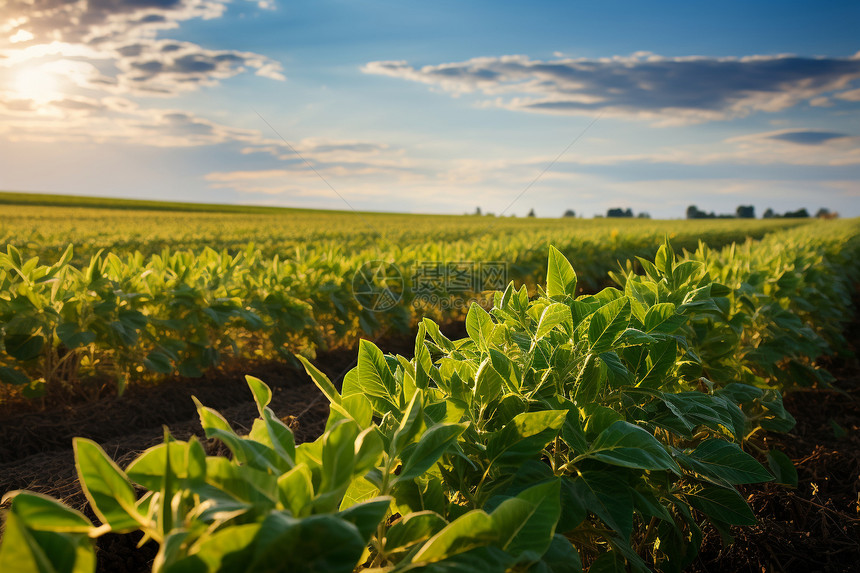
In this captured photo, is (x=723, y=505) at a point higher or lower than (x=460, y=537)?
lower

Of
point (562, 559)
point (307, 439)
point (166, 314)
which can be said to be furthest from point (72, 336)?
point (562, 559)

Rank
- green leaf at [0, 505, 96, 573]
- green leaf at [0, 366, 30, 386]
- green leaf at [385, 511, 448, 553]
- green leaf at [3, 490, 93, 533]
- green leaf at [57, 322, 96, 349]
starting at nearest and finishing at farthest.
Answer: green leaf at [0, 505, 96, 573]
green leaf at [3, 490, 93, 533]
green leaf at [385, 511, 448, 553]
green leaf at [57, 322, 96, 349]
green leaf at [0, 366, 30, 386]

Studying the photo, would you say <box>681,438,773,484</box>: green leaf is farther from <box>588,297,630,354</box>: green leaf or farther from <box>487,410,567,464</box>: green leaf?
<box>487,410,567,464</box>: green leaf

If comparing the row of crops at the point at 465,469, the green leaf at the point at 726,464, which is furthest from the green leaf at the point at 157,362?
the green leaf at the point at 726,464

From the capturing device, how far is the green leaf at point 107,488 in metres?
0.77

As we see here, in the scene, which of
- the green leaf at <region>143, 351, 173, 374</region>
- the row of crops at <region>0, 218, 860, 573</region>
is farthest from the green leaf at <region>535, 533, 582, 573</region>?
the green leaf at <region>143, 351, 173, 374</region>

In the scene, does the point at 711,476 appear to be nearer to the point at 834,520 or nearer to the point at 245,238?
the point at 834,520

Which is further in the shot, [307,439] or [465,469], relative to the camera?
[307,439]

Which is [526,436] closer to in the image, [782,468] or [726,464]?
[726,464]

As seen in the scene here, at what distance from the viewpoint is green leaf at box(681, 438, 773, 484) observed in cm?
131

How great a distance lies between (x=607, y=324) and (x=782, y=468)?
1.60 m

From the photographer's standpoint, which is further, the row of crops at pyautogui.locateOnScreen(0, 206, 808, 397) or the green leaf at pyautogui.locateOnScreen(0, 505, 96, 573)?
the row of crops at pyautogui.locateOnScreen(0, 206, 808, 397)

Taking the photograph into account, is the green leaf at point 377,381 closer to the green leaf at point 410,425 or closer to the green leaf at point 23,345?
the green leaf at point 410,425

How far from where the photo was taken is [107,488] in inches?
31.1
